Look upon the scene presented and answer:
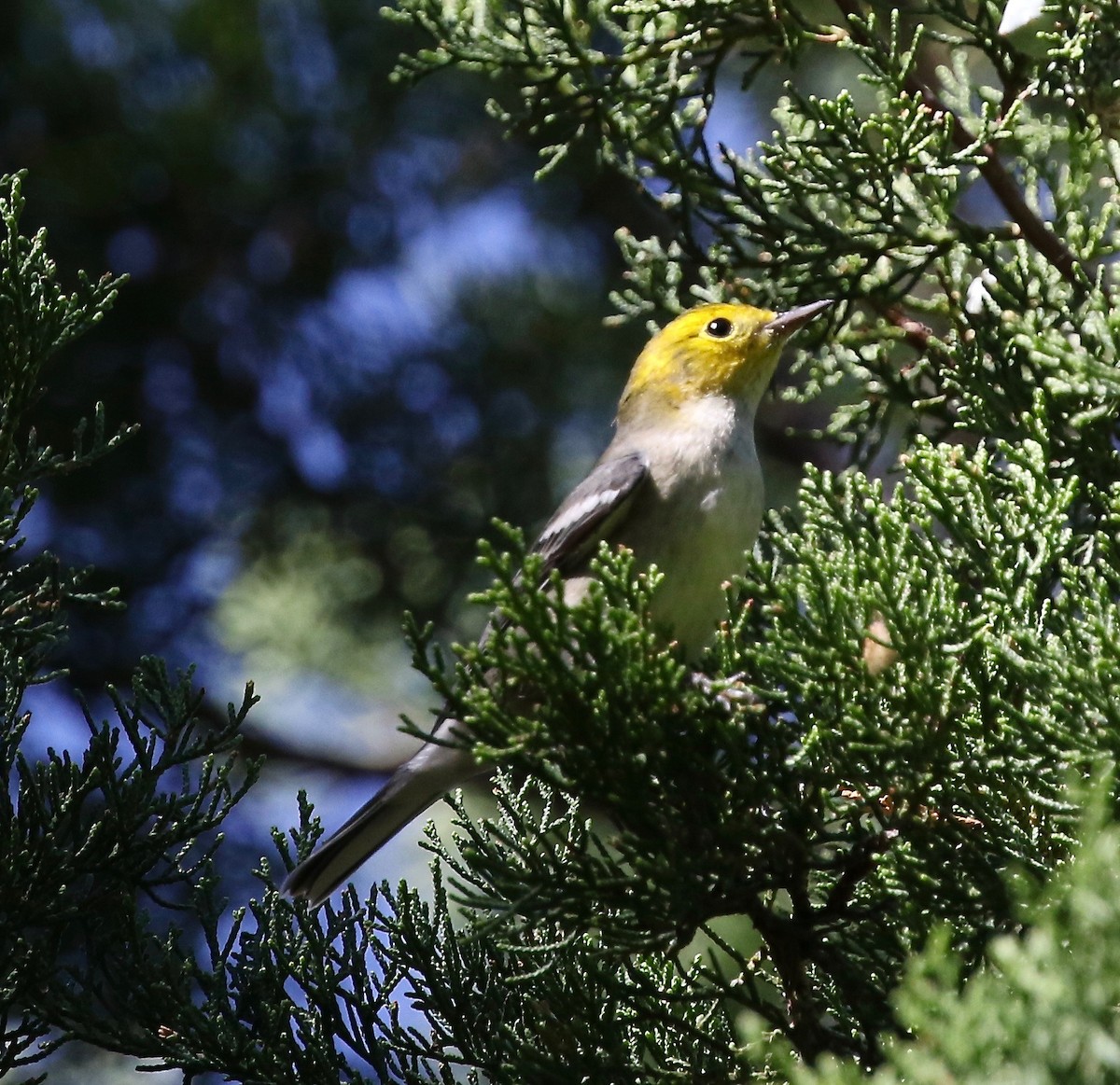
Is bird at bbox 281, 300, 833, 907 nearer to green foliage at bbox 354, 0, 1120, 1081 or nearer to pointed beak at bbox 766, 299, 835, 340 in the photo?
pointed beak at bbox 766, 299, 835, 340

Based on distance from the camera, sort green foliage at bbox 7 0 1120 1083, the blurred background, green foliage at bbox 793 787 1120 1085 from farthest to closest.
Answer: the blurred background
green foliage at bbox 7 0 1120 1083
green foliage at bbox 793 787 1120 1085

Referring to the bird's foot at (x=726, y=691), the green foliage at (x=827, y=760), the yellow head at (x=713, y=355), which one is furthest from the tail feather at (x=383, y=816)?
the yellow head at (x=713, y=355)

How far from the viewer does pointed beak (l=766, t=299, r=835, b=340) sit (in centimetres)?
367

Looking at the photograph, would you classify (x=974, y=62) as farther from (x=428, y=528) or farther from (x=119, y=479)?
(x=119, y=479)

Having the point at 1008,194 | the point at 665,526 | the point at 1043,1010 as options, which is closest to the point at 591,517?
the point at 665,526

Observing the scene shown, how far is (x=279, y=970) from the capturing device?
9.61ft

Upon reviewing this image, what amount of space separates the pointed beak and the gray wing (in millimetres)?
530

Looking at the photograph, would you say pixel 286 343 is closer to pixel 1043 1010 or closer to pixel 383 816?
pixel 383 816

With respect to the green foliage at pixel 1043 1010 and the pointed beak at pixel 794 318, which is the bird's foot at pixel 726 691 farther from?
the pointed beak at pixel 794 318

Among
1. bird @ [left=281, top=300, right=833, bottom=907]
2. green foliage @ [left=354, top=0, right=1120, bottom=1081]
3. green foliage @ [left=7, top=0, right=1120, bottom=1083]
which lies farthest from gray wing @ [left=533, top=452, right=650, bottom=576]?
green foliage @ [left=354, top=0, right=1120, bottom=1081]

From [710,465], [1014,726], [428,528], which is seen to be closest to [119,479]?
[428,528]

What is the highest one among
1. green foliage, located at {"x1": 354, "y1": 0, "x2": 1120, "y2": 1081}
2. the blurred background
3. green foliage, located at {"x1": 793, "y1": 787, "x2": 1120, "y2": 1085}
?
the blurred background

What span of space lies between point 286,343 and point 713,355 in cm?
222

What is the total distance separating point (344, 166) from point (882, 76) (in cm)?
321
